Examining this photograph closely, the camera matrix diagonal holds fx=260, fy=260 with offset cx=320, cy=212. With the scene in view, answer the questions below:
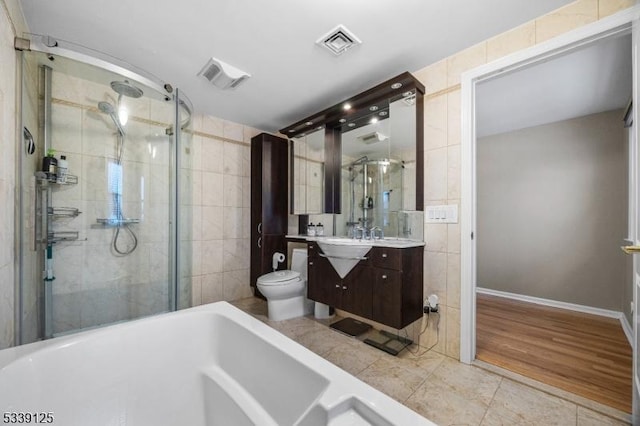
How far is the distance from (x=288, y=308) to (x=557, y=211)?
3.18 m

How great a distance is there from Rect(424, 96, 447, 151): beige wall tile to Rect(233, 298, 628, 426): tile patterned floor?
5.08ft

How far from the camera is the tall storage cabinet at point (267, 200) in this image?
3027 millimetres

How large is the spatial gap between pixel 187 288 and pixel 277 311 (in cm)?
85

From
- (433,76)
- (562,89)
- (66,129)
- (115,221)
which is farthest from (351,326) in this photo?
(562,89)

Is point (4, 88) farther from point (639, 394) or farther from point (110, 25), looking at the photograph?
point (639, 394)

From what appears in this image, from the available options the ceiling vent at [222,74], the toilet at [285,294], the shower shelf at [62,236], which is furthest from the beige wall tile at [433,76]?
the shower shelf at [62,236]

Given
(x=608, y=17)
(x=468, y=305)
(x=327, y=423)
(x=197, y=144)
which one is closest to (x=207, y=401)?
(x=327, y=423)

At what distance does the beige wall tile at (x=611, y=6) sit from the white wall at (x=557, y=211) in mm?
1989

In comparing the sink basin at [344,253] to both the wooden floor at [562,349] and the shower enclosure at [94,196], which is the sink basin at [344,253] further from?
the shower enclosure at [94,196]

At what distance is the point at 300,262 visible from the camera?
9.41 ft

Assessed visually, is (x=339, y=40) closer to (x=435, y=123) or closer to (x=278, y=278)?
(x=435, y=123)

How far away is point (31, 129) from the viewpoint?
59.6 inches

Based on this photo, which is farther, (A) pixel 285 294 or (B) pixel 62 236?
(A) pixel 285 294

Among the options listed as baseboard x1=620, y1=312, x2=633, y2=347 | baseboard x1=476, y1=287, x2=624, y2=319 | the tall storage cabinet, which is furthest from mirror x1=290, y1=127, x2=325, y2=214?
baseboard x1=620, y1=312, x2=633, y2=347
